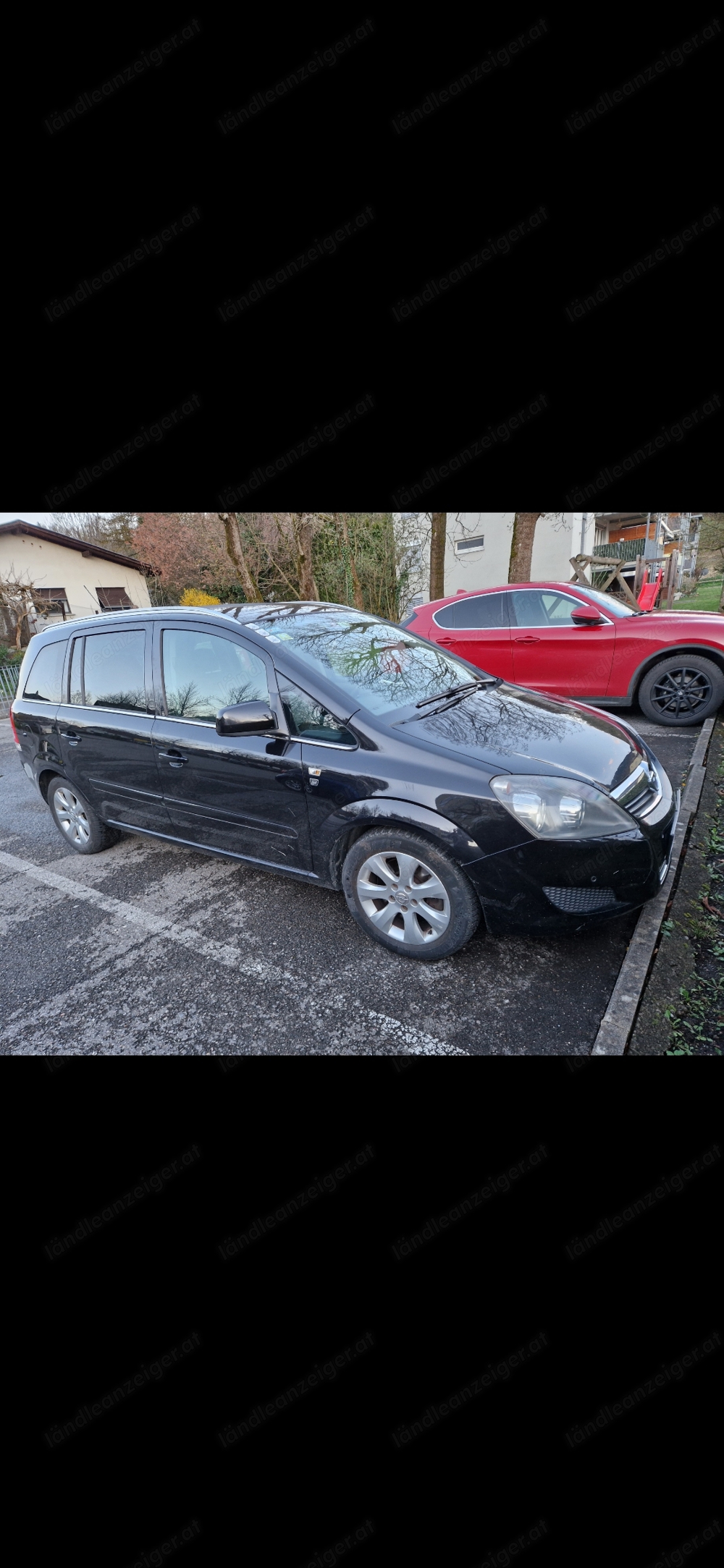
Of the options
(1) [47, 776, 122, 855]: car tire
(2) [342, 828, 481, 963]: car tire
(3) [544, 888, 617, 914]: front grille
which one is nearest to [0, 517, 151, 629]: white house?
(1) [47, 776, 122, 855]: car tire

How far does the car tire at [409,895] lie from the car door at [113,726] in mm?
1461

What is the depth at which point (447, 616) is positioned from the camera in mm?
6520

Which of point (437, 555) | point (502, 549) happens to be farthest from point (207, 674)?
point (502, 549)

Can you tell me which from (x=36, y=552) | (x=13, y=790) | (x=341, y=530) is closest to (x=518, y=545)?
(x=341, y=530)

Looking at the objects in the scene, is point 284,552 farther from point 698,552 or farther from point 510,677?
point 698,552

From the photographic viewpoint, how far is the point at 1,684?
11.9 m

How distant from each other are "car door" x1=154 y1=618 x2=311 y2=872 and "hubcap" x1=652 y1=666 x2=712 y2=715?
4.35 meters

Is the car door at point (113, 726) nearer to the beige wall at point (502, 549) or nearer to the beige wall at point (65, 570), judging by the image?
the beige wall at point (502, 549)

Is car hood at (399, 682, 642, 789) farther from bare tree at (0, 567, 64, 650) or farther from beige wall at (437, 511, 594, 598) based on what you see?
bare tree at (0, 567, 64, 650)

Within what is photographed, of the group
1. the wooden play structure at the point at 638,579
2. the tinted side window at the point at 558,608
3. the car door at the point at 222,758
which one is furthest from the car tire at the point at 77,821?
the wooden play structure at the point at 638,579

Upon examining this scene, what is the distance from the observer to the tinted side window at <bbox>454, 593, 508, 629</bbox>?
20.6 ft

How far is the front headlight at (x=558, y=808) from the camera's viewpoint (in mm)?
2463

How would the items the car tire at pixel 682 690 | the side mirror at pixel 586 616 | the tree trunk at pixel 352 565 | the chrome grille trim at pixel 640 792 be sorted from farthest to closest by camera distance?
1. the tree trunk at pixel 352 565
2. the side mirror at pixel 586 616
3. the car tire at pixel 682 690
4. the chrome grille trim at pixel 640 792

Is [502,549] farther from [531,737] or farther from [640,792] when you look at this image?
[640,792]
